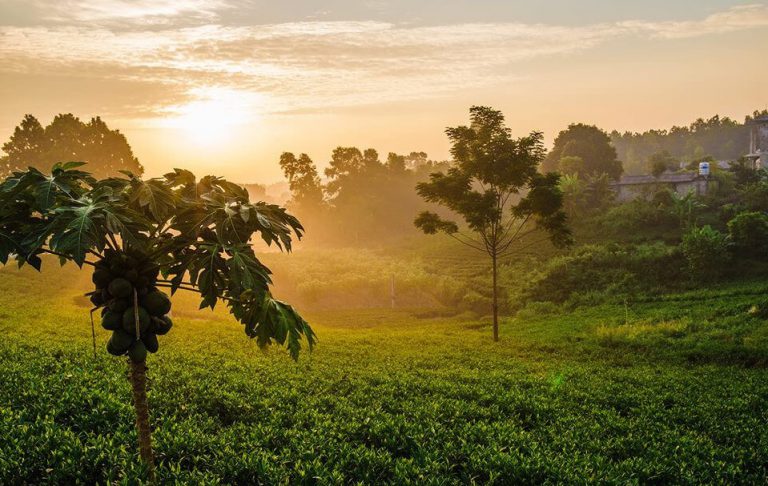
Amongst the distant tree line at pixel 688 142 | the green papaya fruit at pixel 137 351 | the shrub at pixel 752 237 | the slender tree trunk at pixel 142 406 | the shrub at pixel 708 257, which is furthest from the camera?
the distant tree line at pixel 688 142

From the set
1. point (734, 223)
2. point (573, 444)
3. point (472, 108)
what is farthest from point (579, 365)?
point (734, 223)

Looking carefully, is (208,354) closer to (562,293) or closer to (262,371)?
(262,371)

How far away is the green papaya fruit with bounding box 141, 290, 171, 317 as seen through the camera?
5082 millimetres

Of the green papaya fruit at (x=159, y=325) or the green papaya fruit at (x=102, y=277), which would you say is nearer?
the green papaya fruit at (x=102, y=277)

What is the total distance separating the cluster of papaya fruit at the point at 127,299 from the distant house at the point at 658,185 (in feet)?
208

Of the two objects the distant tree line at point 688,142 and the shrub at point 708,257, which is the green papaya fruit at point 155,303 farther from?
the distant tree line at point 688,142

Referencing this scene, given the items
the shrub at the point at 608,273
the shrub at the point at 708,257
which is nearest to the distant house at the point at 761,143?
the shrub at the point at 608,273

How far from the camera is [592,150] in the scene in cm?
6944

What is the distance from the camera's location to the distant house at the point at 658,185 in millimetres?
61438

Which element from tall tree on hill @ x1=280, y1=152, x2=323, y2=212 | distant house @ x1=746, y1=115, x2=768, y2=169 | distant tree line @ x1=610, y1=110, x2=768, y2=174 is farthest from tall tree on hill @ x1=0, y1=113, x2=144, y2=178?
distant tree line @ x1=610, y1=110, x2=768, y2=174

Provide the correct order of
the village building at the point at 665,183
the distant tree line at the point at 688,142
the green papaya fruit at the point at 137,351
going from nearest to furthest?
1. the green papaya fruit at the point at 137,351
2. the village building at the point at 665,183
3. the distant tree line at the point at 688,142

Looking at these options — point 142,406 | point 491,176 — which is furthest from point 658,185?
point 142,406

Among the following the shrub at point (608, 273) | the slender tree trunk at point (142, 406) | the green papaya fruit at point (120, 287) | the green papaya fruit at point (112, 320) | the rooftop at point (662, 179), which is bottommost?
the shrub at point (608, 273)

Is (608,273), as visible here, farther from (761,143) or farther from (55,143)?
(55,143)
